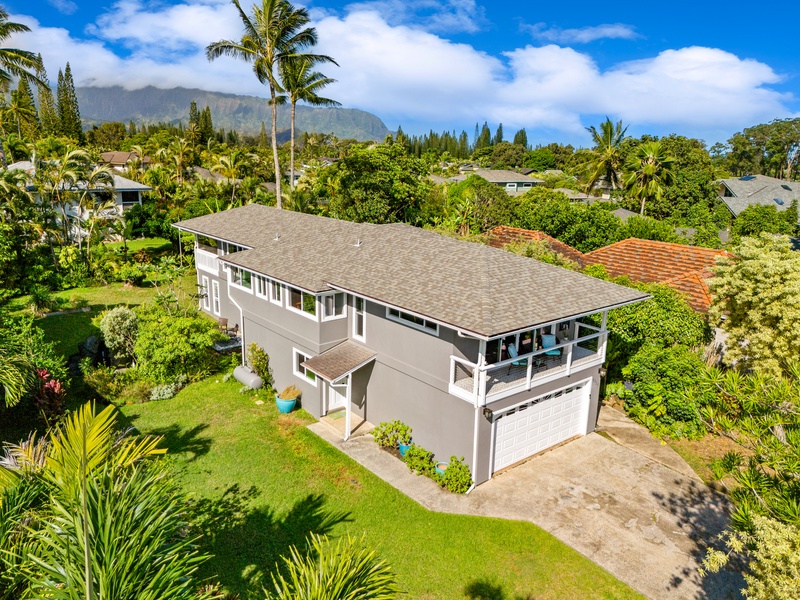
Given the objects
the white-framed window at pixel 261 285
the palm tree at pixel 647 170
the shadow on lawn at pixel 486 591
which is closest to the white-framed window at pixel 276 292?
the white-framed window at pixel 261 285

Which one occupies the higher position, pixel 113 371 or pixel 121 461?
pixel 121 461

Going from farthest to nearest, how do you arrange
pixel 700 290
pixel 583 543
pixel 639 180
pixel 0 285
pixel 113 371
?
pixel 639 180 → pixel 0 285 → pixel 700 290 → pixel 113 371 → pixel 583 543

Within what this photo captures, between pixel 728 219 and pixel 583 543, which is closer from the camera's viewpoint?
pixel 583 543

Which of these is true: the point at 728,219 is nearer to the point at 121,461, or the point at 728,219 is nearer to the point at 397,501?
the point at 397,501

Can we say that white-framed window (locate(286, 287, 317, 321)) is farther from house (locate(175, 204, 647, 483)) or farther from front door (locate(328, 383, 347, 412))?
front door (locate(328, 383, 347, 412))

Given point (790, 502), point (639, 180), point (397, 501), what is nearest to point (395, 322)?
point (397, 501)

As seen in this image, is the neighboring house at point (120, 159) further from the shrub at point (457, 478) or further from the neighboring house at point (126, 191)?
the shrub at point (457, 478)

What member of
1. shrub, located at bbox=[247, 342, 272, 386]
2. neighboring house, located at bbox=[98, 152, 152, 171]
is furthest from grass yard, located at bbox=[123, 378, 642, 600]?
neighboring house, located at bbox=[98, 152, 152, 171]
